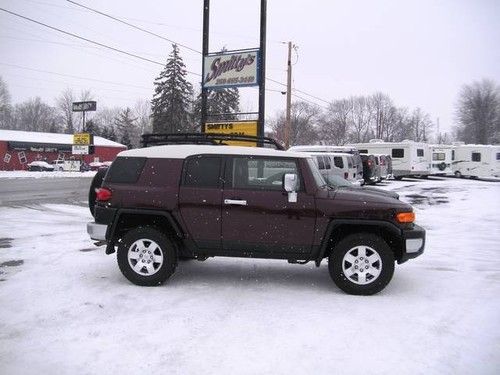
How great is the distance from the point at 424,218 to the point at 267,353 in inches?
407

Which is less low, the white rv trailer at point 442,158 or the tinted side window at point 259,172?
the white rv trailer at point 442,158

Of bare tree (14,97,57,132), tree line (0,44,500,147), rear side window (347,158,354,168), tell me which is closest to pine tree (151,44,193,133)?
tree line (0,44,500,147)

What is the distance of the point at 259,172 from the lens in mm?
5910

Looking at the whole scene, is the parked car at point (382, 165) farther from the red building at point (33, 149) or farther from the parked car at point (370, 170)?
the red building at point (33, 149)

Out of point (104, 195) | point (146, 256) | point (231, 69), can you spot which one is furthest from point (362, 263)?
point (231, 69)

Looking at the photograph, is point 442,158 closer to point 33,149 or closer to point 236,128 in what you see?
point 236,128

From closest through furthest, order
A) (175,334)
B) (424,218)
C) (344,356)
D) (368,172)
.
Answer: (344,356) < (175,334) < (424,218) < (368,172)

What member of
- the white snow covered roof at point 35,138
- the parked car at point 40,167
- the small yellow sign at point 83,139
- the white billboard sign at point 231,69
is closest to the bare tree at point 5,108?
the white snow covered roof at point 35,138

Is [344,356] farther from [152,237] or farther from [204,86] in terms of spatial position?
[204,86]

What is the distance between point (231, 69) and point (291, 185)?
29.7ft

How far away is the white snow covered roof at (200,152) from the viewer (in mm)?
5922

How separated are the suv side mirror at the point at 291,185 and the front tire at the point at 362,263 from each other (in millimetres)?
810

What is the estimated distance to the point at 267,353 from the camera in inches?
159

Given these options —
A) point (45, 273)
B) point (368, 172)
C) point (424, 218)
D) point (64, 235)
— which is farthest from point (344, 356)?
point (368, 172)
